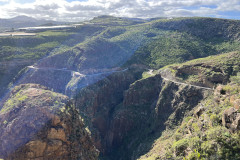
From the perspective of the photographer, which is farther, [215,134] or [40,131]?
[40,131]

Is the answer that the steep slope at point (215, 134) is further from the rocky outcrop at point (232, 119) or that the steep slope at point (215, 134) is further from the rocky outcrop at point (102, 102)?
the rocky outcrop at point (102, 102)

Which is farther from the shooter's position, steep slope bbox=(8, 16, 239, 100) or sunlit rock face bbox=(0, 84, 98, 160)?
steep slope bbox=(8, 16, 239, 100)

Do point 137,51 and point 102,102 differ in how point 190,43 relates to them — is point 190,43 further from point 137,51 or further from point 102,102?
point 102,102

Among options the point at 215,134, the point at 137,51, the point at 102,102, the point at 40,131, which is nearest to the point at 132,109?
the point at 102,102

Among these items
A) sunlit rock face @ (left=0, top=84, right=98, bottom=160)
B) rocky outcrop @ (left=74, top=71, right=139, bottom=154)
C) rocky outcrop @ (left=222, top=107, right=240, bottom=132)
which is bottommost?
rocky outcrop @ (left=74, top=71, right=139, bottom=154)

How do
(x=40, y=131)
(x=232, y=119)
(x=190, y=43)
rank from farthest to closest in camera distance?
(x=190, y=43)
(x=40, y=131)
(x=232, y=119)

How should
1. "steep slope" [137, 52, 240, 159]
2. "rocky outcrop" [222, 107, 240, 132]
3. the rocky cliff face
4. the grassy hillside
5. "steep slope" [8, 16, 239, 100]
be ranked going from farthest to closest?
the grassy hillside, "steep slope" [8, 16, 239, 100], the rocky cliff face, "rocky outcrop" [222, 107, 240, 132], "steep slope" [137, 52, 240, 159]

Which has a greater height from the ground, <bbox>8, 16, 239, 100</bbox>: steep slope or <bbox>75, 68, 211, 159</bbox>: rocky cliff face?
<bbox>8, 16, 239, 100</bbox>: steep slope

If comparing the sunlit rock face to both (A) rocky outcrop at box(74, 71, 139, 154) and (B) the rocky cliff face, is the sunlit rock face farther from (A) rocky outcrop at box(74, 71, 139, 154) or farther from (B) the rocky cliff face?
(A) rocky outcrop at box(74, 71, 139, 154)

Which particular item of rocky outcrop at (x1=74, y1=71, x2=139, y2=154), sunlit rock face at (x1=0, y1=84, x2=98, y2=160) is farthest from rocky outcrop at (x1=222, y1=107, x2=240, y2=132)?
Answer: rocky outcrop at (x1=74, y1=71, x2=139, y2=154)

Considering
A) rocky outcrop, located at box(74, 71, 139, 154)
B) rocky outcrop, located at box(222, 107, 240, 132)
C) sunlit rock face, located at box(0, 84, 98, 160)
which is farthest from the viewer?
rocky outcrop, located at box(74, 71, 139, 154)
